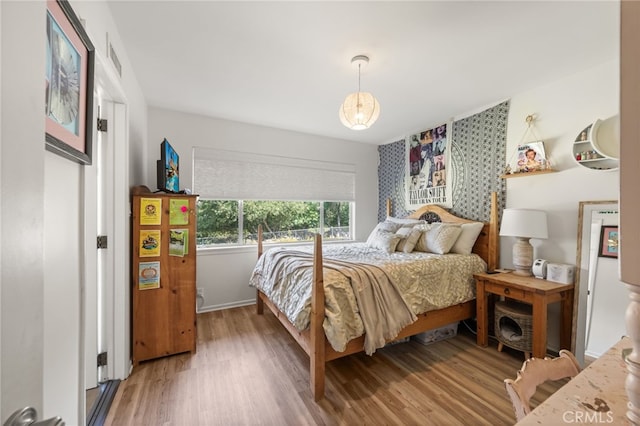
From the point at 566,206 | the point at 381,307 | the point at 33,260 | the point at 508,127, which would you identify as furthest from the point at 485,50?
the point at 33,260

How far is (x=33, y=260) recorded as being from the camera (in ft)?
1.56

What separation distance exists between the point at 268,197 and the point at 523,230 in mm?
2941

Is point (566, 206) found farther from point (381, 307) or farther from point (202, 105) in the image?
point (202, 105)

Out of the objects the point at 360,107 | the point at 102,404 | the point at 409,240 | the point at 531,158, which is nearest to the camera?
the point at 102,404

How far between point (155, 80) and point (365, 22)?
202 centimetres

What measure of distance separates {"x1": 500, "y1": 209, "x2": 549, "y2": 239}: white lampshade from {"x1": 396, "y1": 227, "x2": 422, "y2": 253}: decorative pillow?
888mm

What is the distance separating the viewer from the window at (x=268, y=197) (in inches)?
135

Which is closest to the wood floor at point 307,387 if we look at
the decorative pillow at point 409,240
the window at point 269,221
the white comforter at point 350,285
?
the white comforter at point 350,285

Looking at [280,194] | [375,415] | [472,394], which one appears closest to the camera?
[375,415]

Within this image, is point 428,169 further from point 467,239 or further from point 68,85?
point 68,85

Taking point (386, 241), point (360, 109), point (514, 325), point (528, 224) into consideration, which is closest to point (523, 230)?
point (528, 224)

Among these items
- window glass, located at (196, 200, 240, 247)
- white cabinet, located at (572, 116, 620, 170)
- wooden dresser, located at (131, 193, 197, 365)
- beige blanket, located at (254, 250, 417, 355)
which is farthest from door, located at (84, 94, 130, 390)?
white cabinet, located at (572, 116, 620, 170)

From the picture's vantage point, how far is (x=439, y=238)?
2881mm

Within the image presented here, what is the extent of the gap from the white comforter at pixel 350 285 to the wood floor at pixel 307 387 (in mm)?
368
